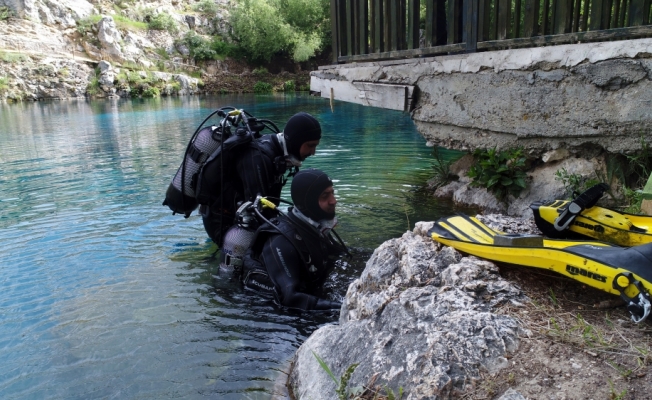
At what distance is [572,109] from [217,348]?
12.3 feet

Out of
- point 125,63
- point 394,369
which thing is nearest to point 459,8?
point 394,369

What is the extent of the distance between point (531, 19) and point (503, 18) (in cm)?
27

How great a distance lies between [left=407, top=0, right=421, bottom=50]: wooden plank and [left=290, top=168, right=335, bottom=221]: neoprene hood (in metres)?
2.86

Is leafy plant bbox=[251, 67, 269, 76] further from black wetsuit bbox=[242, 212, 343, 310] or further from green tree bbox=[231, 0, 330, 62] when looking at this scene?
black wetsuit bbox=[242, 212, 343, 310]

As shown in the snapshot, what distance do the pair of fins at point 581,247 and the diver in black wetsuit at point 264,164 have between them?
74.8 inches

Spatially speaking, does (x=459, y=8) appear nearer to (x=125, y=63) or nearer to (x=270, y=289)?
(x=270, y=289)

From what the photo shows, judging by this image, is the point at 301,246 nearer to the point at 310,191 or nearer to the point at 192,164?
the point at 310,191

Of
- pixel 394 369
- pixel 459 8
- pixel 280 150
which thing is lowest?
pixel 394 369

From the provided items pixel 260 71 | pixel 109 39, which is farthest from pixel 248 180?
pixel 260 71

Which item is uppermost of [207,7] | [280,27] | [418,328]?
[207,7]

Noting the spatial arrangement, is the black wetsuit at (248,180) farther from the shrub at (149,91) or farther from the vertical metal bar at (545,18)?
the shrub at (149,91)

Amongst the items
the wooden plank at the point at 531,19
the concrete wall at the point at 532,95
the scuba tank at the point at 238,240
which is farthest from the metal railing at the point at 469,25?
the scuba tank at the point at 238,240

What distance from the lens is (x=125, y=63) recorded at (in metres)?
36.1

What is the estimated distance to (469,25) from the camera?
16.9ft
